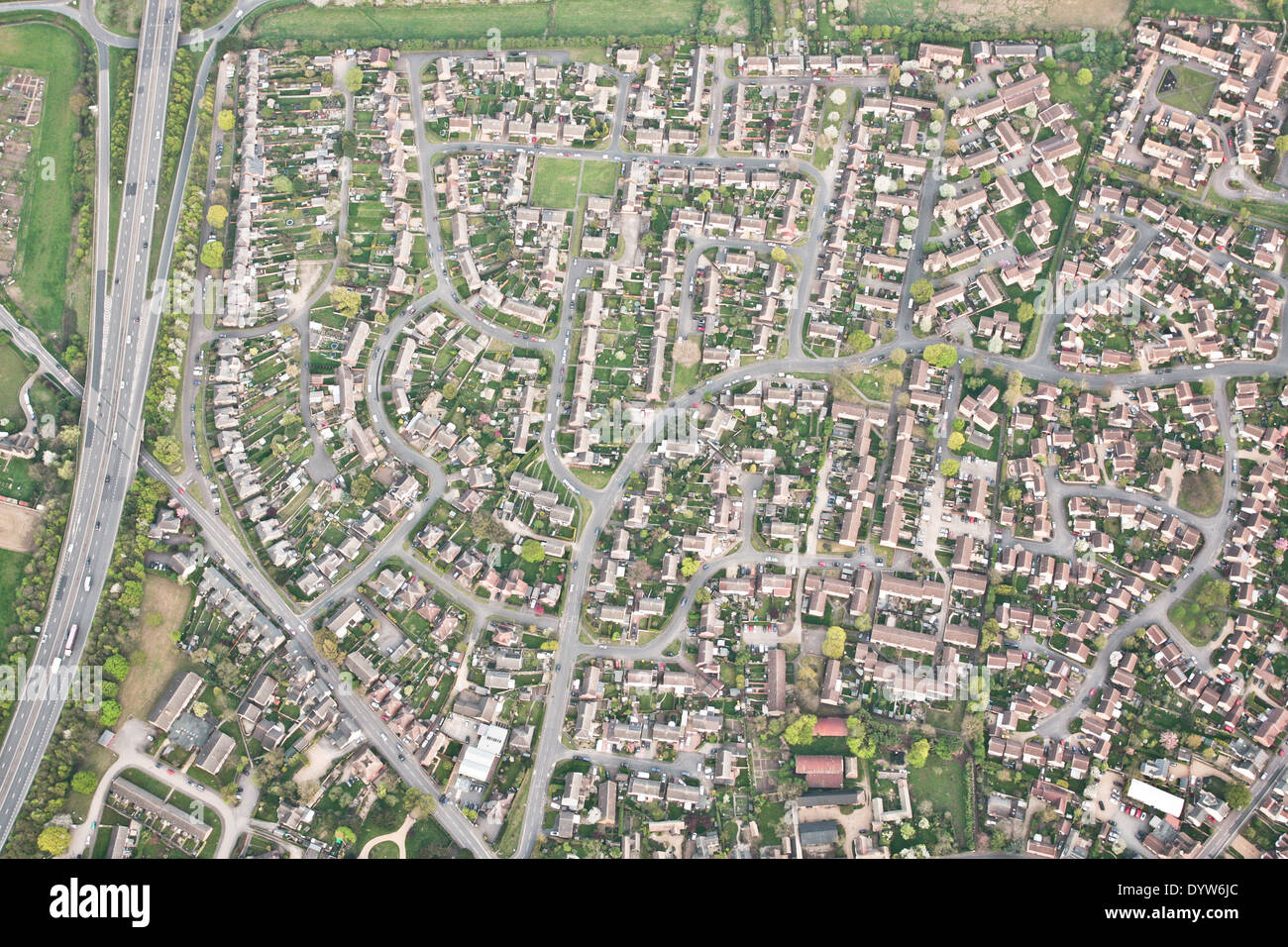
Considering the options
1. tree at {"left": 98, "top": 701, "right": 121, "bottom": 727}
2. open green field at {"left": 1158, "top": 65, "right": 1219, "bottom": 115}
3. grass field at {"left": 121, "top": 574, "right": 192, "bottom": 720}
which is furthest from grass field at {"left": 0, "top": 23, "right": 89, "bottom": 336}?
open green field at {"left": 1158, "top": 65, "right": 1219, "bottom": 115}

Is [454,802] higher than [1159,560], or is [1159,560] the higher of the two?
[1159,560]

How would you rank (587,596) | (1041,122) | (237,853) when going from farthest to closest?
(1041,122), (587,596), (237,853)

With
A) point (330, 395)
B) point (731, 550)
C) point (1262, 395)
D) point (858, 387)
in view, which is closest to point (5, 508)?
point (330, 395)

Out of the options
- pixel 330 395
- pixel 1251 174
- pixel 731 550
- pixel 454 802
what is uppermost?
pixel 1251 174

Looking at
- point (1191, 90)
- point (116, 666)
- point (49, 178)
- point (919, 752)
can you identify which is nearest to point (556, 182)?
point (49, 178)

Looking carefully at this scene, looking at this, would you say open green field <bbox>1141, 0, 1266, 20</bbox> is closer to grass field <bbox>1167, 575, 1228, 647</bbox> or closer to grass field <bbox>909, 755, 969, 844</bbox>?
grass field <bbox>1167, 575, 1228, 647</bbox>

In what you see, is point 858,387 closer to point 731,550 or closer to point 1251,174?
Result: point 731,550

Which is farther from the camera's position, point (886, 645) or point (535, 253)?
point (535, 253)
